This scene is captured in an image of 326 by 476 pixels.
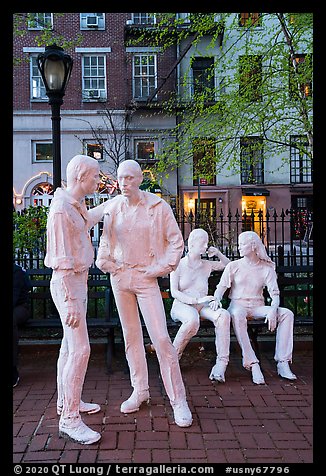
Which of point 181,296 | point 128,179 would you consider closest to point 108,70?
point 181,296

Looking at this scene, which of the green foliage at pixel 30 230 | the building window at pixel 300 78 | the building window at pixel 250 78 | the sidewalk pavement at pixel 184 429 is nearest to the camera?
the sidewalk pavement at pixel 184 429

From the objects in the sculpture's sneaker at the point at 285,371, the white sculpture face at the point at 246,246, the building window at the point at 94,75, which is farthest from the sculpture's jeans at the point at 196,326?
the building window at the point at 94,75

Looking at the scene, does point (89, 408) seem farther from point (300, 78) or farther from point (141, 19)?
Result: point (141, 19)

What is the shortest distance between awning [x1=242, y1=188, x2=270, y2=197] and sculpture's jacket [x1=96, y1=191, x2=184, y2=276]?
19.1 meters

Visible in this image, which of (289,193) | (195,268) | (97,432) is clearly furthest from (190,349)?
(289,193)

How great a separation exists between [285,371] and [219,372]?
2.47ft

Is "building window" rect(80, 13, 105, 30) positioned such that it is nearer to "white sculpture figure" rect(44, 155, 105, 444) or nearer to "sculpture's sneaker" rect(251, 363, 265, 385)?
"white sculpture figure" rect(44, 155, 105, 444)

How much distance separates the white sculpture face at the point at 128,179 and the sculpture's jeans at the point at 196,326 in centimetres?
168

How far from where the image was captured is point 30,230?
7492 millimetres

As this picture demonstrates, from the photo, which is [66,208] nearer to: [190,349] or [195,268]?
[195,268]

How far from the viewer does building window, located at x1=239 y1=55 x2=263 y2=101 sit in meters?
8.65

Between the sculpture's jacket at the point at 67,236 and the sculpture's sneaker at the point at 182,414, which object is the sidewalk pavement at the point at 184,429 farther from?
the sculpture's jacket at the point at 67,236

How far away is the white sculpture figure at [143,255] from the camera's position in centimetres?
398

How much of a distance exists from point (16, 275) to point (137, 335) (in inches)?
71.5
